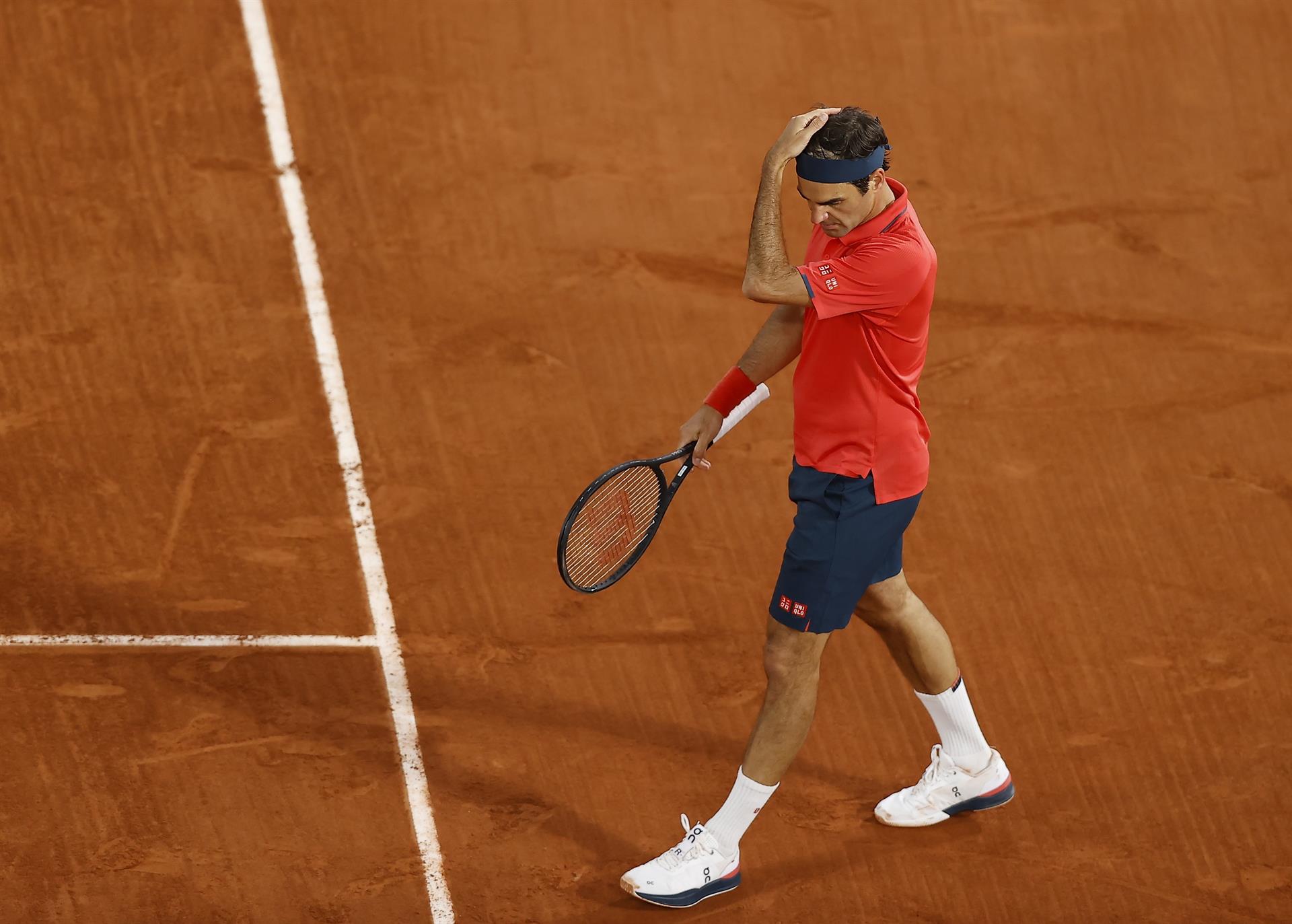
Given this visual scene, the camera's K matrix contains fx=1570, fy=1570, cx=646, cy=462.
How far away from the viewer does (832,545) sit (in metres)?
4.50

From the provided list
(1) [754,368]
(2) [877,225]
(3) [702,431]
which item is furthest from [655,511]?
(2) [877,225]

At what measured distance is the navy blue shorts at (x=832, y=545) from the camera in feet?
14.8

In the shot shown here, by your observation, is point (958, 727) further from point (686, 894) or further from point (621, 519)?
point (621, 519)

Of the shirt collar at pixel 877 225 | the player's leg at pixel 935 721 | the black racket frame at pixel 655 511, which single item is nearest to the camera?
the shirt collar at pixel 877 225

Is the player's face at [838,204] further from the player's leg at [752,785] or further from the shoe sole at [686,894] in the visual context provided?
the shoe sole at [686,894]

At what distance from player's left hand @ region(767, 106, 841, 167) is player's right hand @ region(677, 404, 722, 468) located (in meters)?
0.87

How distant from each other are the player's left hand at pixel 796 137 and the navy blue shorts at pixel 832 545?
91 cm

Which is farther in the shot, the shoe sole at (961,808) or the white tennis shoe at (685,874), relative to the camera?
the shoe sole at (961,808)

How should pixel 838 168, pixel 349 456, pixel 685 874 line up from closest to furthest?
pixel 838 168 → pixel 685 874 → pixel 349 456

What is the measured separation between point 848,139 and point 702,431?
3.37 feet

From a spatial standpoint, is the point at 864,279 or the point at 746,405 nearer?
the point at 864,279

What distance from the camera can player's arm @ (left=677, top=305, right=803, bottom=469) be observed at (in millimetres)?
4754

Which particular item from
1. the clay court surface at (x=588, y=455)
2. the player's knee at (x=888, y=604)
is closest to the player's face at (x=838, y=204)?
the player's knee at (x=888, y=604)

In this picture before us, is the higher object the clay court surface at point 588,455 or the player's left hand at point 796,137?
the player's left hand at point 796,137
